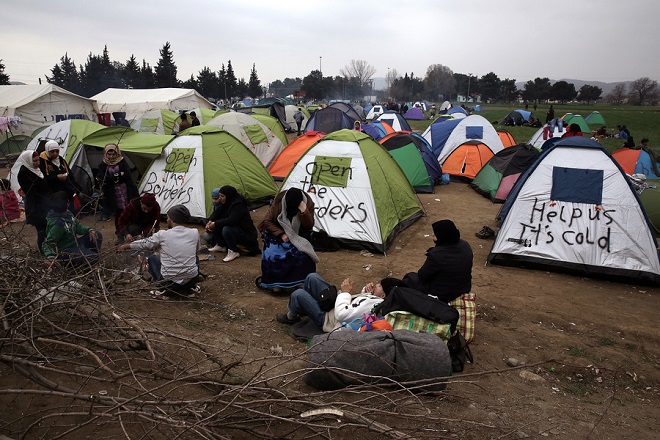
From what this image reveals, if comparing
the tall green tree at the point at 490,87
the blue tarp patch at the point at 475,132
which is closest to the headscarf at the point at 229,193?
the blue tarp patch at the point at 475,132

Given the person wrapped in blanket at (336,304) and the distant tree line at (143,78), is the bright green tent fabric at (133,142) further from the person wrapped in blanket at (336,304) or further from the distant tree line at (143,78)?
the distant tree line at (143,78)

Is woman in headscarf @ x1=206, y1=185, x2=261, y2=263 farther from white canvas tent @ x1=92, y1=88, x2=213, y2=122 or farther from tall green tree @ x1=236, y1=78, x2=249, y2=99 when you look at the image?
tall green tree @ x1=236, y1=78, x2=249, y2=99

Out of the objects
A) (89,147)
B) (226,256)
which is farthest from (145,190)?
(226,256)

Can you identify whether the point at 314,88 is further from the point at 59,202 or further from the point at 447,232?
the point at 447,232

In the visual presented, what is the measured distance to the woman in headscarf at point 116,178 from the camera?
7.18m

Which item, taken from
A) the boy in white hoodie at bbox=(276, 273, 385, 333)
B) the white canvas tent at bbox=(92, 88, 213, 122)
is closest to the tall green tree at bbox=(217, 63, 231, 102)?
the white canvas tent at bbox=(92, 88, 213, 122)

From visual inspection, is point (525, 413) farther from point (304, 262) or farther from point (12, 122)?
point (12, 122)

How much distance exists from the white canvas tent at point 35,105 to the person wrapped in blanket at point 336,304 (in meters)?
18.8

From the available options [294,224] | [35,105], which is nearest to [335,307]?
[294,224]

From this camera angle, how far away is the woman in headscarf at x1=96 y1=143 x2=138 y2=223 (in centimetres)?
718

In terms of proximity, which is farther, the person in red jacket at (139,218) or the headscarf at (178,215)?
the person in red jacket at (139,218)

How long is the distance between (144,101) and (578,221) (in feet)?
78.4

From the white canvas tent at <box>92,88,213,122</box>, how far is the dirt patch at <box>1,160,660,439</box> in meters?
20.1

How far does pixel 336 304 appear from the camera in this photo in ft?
13.3
